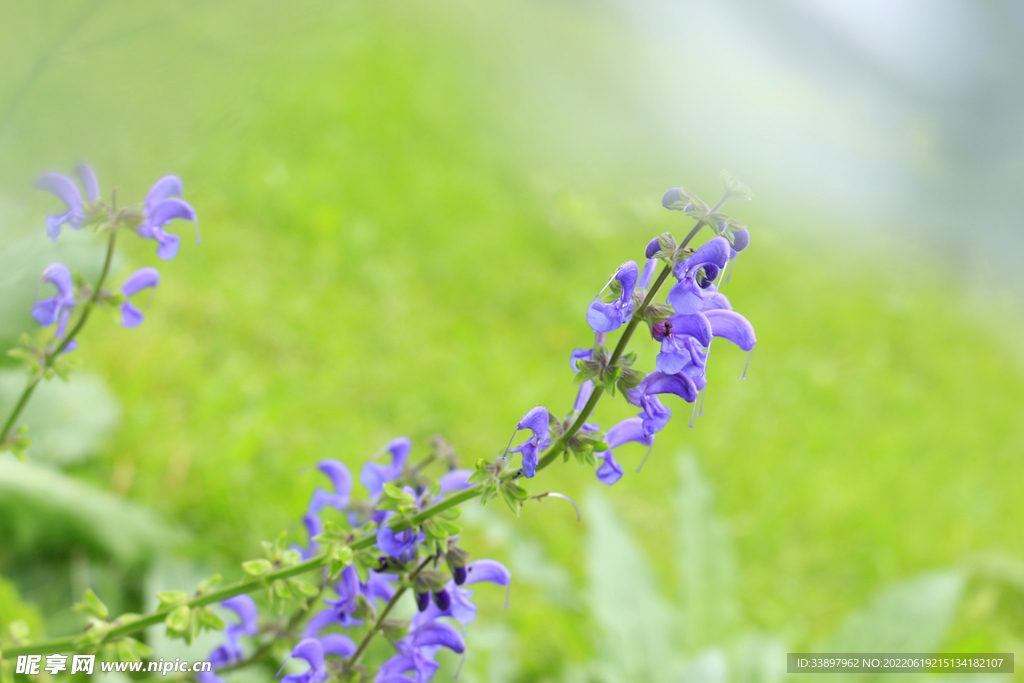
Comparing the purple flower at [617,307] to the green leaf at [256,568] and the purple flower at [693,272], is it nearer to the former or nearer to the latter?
the purple flower at [693,272]

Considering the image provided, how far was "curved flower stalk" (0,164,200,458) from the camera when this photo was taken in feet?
2.24

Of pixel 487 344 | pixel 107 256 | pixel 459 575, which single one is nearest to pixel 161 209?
pixel 107 256

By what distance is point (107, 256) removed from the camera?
Result: 73 centimetres

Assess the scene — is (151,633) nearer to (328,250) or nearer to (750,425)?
(328,250)

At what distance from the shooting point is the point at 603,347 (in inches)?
24.8

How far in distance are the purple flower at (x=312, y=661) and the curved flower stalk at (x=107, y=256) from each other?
0.35 m

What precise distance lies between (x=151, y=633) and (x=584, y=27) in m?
1.65

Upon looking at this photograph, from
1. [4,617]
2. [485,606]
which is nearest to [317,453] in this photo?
[485,606]

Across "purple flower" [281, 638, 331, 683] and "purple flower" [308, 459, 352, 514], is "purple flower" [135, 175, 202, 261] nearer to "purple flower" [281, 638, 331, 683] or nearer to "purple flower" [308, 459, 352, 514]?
"purple flower" [308, 459, 352, 514]

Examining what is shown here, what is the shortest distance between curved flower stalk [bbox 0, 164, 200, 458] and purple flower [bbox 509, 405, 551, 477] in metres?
0.36

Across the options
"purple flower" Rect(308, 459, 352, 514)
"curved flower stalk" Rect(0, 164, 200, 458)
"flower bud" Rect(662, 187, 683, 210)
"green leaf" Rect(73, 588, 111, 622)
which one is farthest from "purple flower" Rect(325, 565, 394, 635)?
"flower bud" Rect(662, 187, 683, 210)

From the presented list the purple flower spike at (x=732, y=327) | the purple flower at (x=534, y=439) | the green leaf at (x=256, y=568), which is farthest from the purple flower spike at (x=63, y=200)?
the purple flower spike at (x=732, y=327)

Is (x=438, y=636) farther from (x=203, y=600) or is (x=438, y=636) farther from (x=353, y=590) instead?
(x=203, y=600)

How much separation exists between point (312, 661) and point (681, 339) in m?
0.45
